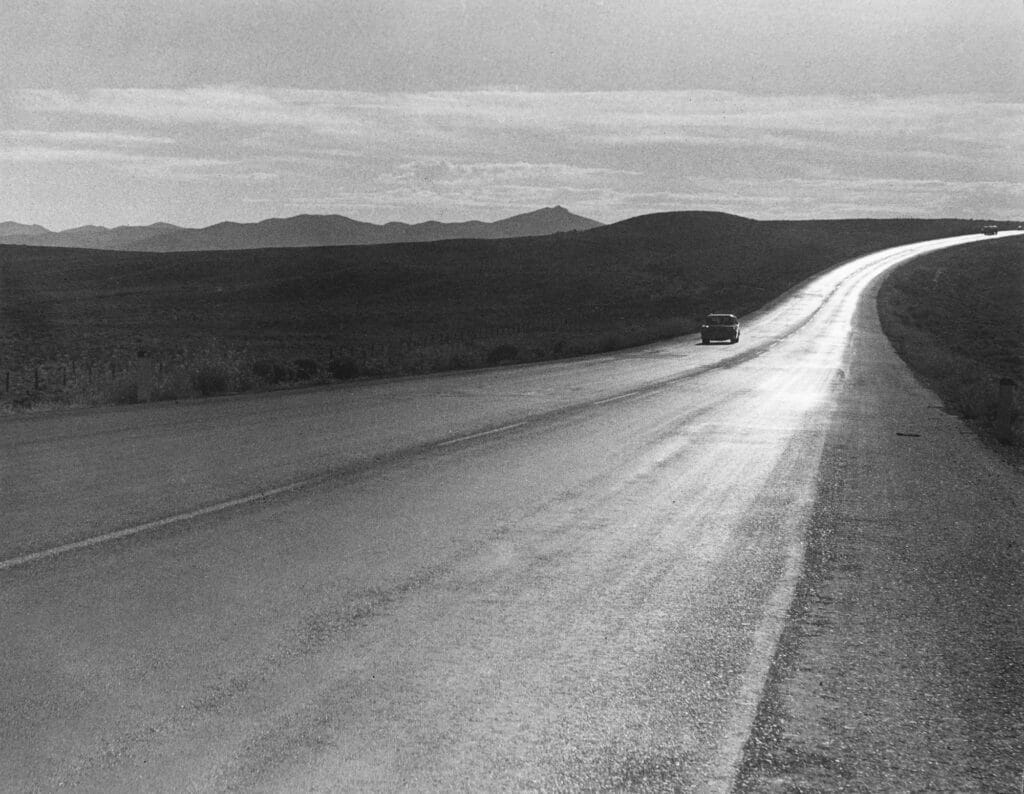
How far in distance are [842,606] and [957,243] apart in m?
135

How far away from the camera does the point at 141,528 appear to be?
7.62 meters

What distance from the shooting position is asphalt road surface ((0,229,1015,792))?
13.0ft

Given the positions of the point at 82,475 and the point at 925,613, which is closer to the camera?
the point at 925,613

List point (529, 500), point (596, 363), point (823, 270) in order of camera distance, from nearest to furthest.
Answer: point (529, 500) < point (596, 363) < point (823, 270)

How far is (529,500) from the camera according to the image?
9.19 metres

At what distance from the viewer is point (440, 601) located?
5992 millimetres

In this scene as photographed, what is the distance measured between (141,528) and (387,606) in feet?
8.88

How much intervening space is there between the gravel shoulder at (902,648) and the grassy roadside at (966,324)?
451cm

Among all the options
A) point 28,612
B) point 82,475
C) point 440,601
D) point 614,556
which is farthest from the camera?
point 82,475

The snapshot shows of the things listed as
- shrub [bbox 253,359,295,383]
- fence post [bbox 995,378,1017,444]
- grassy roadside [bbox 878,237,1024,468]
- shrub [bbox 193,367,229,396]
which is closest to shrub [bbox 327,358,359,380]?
shrub [bbox 253,359,295,383]

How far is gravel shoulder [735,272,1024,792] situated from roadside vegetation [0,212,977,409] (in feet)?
47.6

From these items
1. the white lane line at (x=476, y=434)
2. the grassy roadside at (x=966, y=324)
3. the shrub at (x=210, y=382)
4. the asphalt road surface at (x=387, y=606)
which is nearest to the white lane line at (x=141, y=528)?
the asphalt road surface at (x=387, y=606)

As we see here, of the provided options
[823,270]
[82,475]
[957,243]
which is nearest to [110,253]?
[823,270]

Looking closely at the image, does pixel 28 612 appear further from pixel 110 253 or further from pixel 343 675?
pixel 110 253
